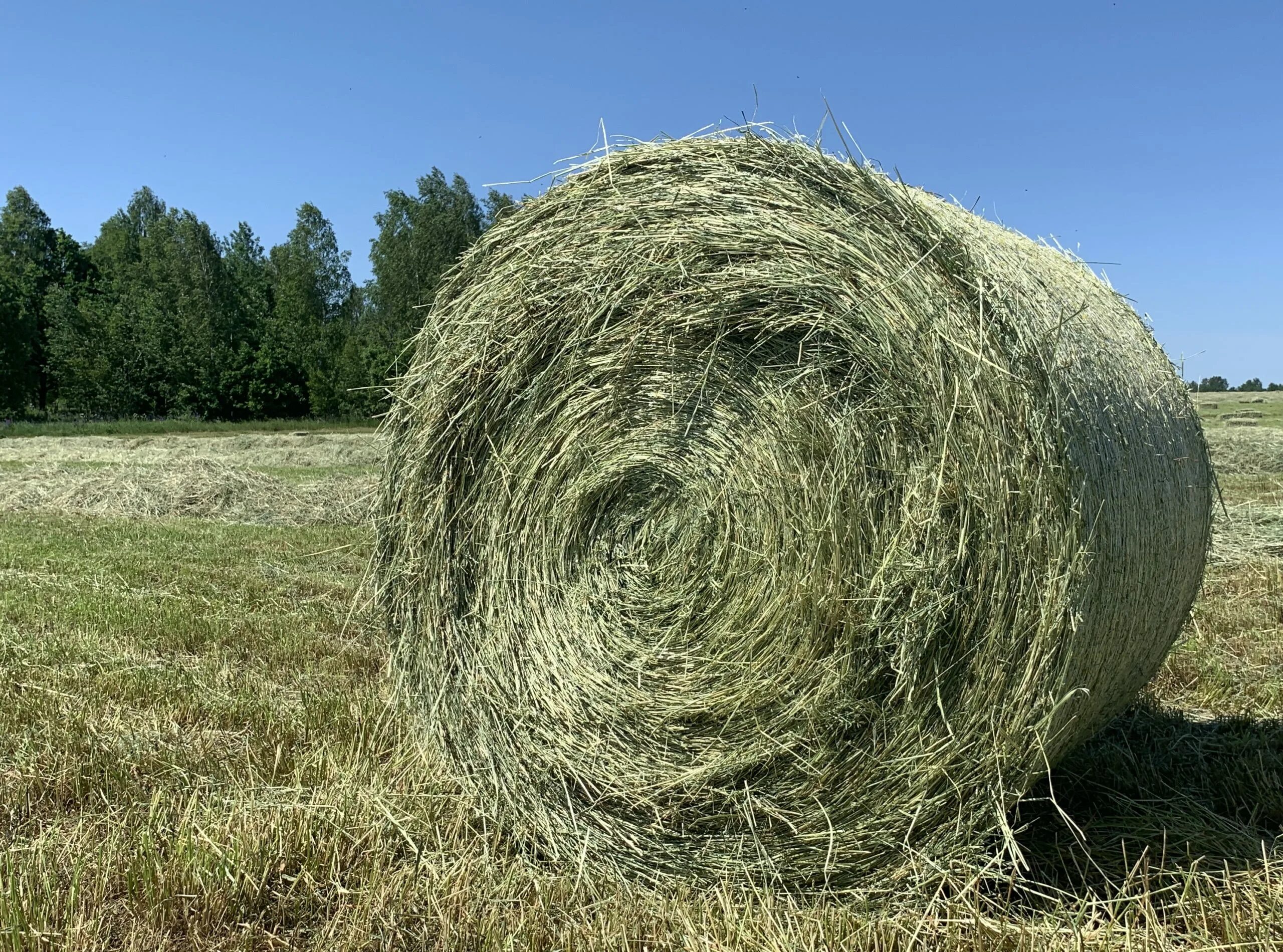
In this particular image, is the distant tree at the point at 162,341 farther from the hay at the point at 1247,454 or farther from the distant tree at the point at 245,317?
A: the hay at the point at 1247,454

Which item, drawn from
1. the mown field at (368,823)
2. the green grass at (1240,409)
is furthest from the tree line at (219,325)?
the mown field at (368,823)

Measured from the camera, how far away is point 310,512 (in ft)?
37.2

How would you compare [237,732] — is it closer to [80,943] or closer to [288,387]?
[80,943]

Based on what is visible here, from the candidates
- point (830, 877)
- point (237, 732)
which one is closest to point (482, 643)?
point (237, 732)

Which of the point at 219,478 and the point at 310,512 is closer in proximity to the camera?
the point at 310,512

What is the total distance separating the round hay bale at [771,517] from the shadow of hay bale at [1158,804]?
39cm

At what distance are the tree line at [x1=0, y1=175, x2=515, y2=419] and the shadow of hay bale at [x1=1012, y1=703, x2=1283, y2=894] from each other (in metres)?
36.6

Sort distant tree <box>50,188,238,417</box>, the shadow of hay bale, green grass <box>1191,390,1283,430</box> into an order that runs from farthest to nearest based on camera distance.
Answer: distant tree <box>50,188,238,417</box> → green grass <box>1191,390,1283,430</box> → the shadow of hay bale

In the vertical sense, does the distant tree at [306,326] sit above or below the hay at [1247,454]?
above

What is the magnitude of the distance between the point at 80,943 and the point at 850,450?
2374 mm

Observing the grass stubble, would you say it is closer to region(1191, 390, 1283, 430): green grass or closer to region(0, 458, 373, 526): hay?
region(0, 458, 373, 526): hay

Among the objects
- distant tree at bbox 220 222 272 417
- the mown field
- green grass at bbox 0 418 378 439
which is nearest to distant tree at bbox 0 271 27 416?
green grass at bbox 0 418 378 439

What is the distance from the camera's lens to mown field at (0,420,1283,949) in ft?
8.18

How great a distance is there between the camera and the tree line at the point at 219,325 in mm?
46188
